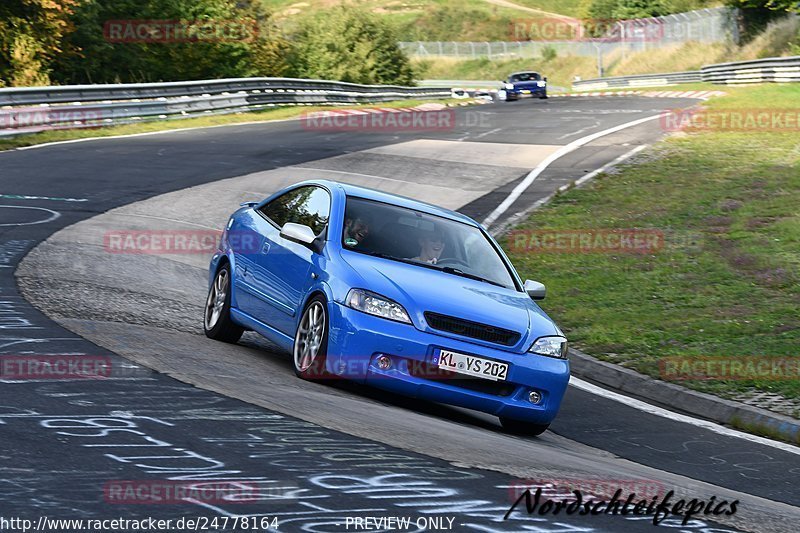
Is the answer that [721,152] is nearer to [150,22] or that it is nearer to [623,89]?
[150,22]

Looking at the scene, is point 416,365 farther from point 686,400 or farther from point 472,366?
point 686,400

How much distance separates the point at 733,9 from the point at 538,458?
2704 inches

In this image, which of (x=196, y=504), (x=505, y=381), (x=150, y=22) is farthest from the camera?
(x=150, y=22)

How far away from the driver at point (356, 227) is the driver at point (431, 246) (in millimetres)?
446

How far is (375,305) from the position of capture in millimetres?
8477

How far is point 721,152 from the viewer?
1065 inches

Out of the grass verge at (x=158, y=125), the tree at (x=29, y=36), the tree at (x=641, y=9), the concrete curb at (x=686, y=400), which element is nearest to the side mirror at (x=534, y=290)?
the concrete curb at (x=686, y=400)

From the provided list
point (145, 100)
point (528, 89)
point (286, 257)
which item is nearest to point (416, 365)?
point (286, 257)

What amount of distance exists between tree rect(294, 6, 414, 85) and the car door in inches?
1924

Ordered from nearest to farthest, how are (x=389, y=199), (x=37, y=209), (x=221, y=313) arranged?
(x=389, y=199) → (x=221, y=313) → (x=37, y=209)

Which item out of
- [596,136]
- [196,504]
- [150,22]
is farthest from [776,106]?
[196,504]

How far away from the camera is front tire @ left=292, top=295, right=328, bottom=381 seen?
8.62m

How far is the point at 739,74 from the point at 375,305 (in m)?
46.8

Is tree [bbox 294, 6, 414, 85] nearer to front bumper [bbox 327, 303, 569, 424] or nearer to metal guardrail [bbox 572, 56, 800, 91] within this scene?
metal guardrail [bbox 572, 56, 800, 91]
